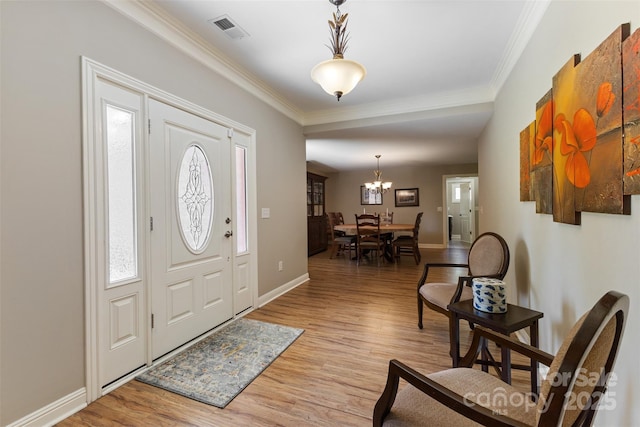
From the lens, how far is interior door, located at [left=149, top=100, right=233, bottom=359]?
2070 mm

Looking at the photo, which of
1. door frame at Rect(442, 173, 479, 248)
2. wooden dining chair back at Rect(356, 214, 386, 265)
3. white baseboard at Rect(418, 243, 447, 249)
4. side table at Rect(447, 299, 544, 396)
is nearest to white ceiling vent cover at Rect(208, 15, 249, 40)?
side table at Rect(447, 299, 544, 396)

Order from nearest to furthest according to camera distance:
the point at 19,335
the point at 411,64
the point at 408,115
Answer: the point at 19,335 → the point at 411,64 → the point at 408,115

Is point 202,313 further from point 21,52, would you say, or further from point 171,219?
point 21,52

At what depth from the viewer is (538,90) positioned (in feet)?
6.21

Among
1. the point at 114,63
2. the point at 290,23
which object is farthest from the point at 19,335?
the point at 290,23

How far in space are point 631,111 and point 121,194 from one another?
8.52 ft

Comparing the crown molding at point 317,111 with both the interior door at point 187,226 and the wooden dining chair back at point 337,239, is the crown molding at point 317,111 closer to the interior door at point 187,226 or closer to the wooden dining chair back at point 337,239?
the interior door at point 187,226

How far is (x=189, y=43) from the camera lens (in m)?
2.30

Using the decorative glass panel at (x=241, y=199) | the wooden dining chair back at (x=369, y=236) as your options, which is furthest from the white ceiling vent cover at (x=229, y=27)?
the wooden dining chair back at (x=369, y=236)

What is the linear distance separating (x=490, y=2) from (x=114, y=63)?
2594mm

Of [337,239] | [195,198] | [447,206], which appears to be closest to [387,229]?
[337,239]

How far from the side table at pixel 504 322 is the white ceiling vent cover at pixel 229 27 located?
2620mm

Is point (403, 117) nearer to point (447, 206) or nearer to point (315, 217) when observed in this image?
point (315, 217)

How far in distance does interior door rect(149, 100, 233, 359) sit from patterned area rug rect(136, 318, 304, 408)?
0.56ft
